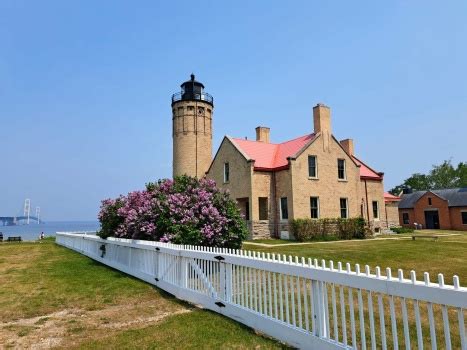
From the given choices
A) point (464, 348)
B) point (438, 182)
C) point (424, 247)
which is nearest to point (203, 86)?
point (424, 247)

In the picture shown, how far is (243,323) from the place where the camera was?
21.6 ft

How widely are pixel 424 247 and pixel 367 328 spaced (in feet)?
47.5

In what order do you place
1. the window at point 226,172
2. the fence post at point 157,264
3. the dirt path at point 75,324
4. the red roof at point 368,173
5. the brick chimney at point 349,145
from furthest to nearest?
the brick chimney at point 349,145
the red roof at point 368,173
the window at point 226,172
the fence post at point 157,264
the dirt path at point 75,324

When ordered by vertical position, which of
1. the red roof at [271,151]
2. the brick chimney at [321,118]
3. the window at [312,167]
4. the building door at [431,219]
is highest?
the brick chimney at [321,118]

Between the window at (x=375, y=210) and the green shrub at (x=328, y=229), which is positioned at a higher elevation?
the window at (x=375, y=210)

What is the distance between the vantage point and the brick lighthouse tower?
35.2 meters

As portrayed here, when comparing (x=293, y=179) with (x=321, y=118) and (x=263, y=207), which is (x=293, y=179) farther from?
(x=321, y=118)

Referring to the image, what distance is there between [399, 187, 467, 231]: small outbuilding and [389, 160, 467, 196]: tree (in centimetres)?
3092

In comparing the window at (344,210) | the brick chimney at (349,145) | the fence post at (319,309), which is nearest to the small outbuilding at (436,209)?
the brick chimney at (349,145)

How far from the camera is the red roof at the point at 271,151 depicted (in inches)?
1050

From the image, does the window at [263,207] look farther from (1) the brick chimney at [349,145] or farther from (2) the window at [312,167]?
(1) the brick chimney at [349,145]

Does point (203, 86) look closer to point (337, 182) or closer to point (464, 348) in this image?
point (337, 182)

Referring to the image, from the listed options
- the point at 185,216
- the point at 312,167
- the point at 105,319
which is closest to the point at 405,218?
the point at 312,167

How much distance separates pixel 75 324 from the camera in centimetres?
685
